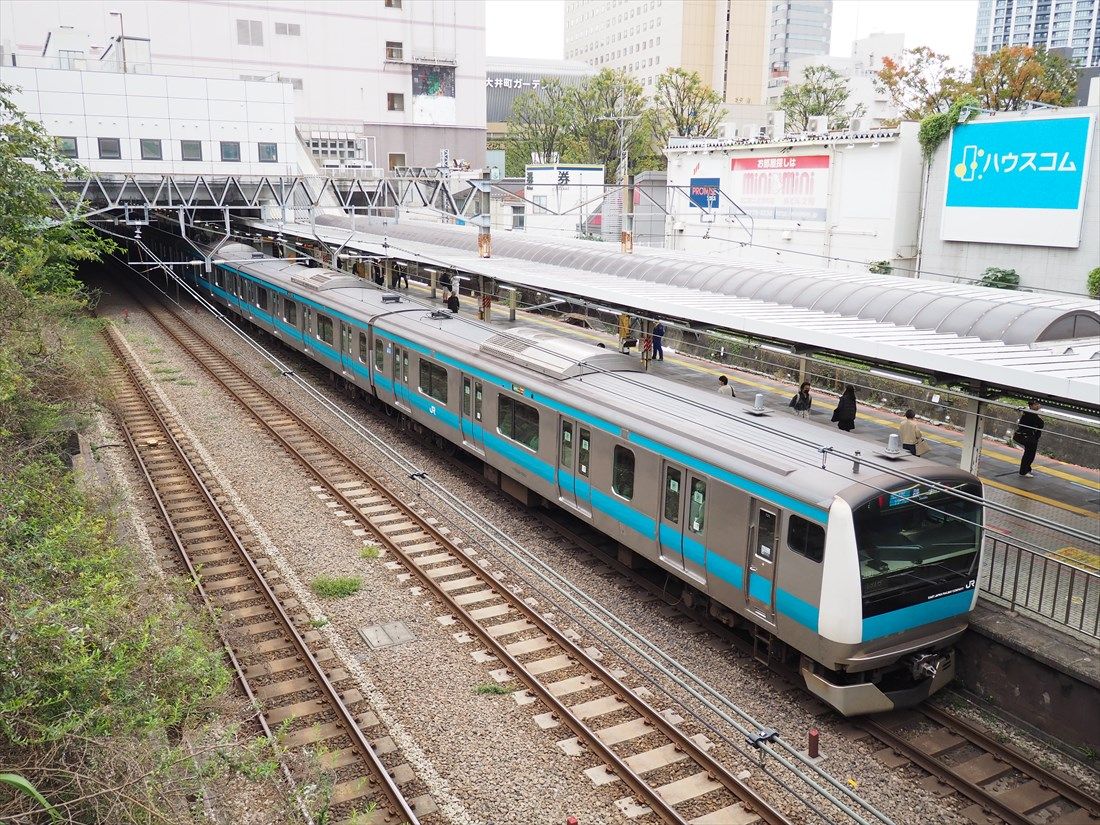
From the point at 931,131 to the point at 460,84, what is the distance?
120ft

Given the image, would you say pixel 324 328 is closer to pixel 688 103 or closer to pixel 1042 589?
pixel 1042 589

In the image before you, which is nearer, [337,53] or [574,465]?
[574,465]

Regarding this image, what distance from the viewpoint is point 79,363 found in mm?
13312

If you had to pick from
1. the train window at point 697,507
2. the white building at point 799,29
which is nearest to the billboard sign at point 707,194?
the train window at point 697,507

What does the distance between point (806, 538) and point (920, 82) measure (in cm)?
3374

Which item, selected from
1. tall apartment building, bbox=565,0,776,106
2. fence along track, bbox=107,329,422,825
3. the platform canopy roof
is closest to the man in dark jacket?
the platform canopy roof

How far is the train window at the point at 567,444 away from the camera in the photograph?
1186cm

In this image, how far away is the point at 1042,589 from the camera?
28.9 feet

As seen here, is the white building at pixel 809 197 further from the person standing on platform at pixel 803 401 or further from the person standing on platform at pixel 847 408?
the person standing on platform at pixel 847 408

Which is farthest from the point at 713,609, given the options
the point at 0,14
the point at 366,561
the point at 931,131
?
the point at 0,14

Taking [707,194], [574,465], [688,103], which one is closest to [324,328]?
[574,465]

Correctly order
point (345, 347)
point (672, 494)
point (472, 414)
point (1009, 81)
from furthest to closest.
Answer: point (1009, 81) → point (345, 347) → point (472, 414) → point (672, 494)

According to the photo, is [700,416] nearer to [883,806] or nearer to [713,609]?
[713,609]

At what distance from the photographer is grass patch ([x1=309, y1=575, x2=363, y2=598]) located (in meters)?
11.1
